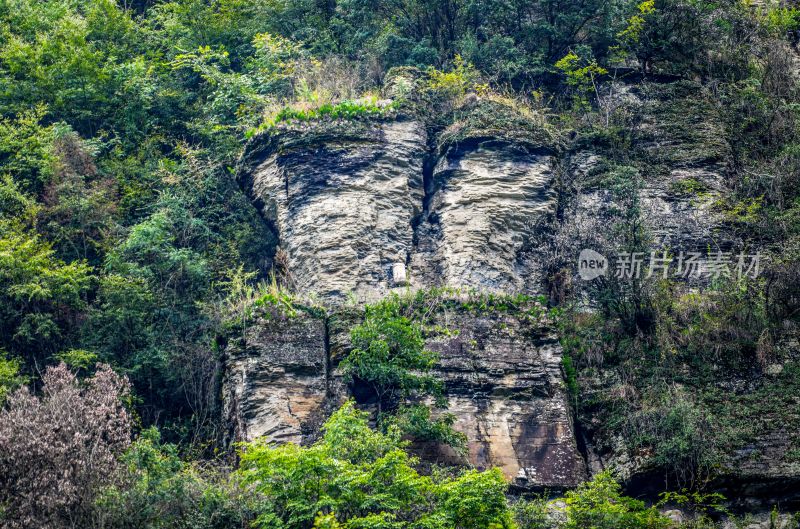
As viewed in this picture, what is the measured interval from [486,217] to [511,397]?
4.49m

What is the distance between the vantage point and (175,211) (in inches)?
901

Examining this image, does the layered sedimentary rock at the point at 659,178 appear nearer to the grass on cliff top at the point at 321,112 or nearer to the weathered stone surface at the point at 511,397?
the weathered stone surface at the point at 511,397

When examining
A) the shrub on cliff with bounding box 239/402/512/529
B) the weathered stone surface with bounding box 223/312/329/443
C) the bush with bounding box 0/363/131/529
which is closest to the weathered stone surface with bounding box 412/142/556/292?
the weathered stone surface with bounding box 223/312/329/443

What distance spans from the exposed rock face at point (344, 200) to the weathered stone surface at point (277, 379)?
1759mm

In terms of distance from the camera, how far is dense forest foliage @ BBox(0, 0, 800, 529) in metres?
15.3

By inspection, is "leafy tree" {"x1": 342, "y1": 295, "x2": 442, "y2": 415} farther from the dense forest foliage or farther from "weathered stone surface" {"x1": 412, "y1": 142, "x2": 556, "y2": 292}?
"weathered stone surface" {"x1": 412, "y1": 142, "x2": 556, "y2": 292}

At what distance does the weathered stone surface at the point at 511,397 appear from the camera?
1778 cm

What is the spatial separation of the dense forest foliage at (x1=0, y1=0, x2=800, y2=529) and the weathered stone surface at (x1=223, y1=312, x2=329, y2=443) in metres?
0.87

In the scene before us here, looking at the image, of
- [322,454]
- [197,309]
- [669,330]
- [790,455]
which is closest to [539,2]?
[669,330]

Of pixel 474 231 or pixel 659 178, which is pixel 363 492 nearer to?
pixel 474 231

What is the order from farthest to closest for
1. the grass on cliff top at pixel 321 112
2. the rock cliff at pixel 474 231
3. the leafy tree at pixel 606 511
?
the grass on cliff top at pixel 321 112 < the rock cliff at pixel 474 231 < the leafy tree at pixel 606 511

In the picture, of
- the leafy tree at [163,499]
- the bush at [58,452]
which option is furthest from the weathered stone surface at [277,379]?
the bush at [58,452]

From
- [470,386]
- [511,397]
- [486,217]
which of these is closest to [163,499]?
[470,386]

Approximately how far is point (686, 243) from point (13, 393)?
13917 mm
